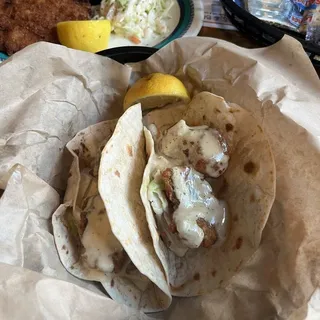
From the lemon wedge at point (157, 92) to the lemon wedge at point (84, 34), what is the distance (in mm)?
283

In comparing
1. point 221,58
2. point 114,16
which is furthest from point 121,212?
point 114,16

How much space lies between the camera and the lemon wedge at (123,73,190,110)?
1.13 meters

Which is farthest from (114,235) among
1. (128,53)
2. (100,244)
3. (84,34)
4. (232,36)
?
(232,36)

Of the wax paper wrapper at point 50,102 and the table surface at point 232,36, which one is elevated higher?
the table surface at point 232,36

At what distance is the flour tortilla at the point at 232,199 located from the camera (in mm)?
959

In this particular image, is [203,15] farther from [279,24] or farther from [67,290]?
[67,290]

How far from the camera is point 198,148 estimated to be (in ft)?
3.44

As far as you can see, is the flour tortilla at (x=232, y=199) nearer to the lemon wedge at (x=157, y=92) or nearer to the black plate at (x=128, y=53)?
the lemon wedge at (x=157, y=92)

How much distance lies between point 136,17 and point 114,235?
2.85 feet

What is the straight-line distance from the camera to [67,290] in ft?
2.82

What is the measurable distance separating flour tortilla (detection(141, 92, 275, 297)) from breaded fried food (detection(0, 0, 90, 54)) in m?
0.63

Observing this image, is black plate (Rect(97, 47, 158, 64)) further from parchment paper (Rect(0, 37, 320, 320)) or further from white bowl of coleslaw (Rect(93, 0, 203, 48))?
white bowl of coleslaw (Rect(93, 0, 203, 48))

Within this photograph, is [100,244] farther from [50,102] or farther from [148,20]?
[148,20]

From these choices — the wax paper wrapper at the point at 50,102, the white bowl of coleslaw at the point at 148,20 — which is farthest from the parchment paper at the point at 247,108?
the white bowl of coleslaw at the point at 148,20
